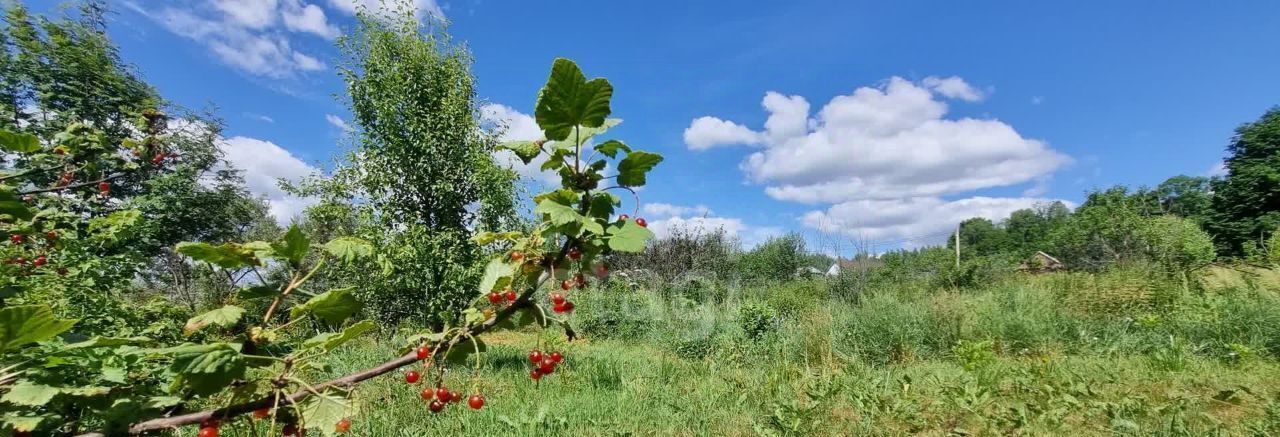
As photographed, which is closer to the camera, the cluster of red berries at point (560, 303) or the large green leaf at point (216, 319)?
the large green leaf at point (216, 319)

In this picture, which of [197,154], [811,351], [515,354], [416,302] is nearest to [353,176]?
[416,302]

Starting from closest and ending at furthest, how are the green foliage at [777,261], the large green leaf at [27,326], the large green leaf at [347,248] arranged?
the large green leaf at [27,326]
the large green leaf at [347,248]
the green foliage at [777,261]

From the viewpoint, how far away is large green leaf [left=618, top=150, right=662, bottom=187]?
807mm

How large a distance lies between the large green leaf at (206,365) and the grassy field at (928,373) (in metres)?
0.49

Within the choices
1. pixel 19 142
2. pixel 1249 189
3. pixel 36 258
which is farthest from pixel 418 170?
pixel 1249 189

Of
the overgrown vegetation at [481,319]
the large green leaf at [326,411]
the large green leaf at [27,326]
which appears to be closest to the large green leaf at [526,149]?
the overgrown vegetation at [481,319]

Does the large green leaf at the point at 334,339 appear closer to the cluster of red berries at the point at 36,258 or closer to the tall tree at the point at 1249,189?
the cluster of red berries at the point at 36,258

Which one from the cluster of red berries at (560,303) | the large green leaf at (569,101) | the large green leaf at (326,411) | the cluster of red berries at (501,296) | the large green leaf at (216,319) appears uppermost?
the large green leaf at (569,101)

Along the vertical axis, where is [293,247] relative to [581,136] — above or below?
below

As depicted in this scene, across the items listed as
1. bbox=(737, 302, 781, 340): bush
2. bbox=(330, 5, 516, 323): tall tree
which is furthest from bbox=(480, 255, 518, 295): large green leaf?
bbox=(737, 302, 781, 340): bush

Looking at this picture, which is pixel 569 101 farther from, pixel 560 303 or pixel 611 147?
pixel 560 303

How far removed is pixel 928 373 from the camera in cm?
470

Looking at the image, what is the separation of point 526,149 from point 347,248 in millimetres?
398

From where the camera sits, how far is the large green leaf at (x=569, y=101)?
2.35ft
